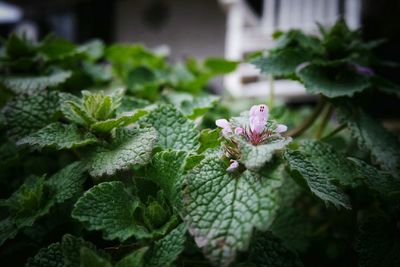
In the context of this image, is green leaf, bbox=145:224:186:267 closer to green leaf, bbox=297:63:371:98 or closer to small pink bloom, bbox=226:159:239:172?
small pink bloom, bbox=226:159:239:172

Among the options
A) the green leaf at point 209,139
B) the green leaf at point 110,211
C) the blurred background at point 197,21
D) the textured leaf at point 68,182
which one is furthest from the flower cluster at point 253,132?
the blurred background at point 197,21

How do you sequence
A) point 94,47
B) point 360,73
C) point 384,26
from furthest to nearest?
1. point 384,26
2. point 94,47
3. point 360,73

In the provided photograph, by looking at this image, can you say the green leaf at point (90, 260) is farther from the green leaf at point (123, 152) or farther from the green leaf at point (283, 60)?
the green leaf at point (283, 60)

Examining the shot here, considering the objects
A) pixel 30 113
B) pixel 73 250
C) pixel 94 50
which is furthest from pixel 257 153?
pixel 94 50

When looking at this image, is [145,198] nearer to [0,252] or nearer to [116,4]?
[0,252]

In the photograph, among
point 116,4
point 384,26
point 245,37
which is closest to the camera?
point 245,37

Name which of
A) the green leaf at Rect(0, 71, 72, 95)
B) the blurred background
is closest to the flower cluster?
the green leaf at Rect(0, 71, 72, 95)

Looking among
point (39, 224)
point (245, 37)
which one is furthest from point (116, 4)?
point (39, 224)

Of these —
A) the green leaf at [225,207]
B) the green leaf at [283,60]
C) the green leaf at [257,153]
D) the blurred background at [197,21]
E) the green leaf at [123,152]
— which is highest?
the blurred background at [197,21]
